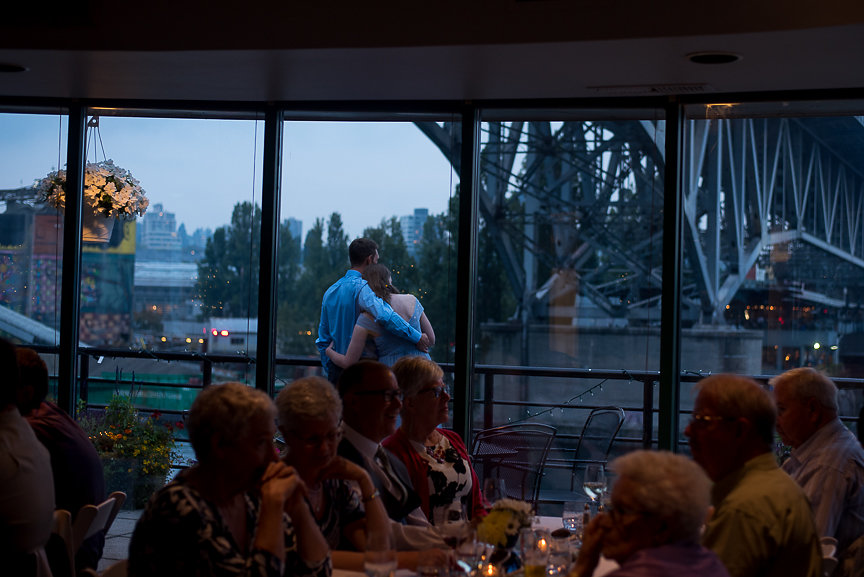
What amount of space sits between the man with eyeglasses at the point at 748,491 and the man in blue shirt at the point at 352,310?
132 inches

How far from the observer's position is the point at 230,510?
2.40 metres

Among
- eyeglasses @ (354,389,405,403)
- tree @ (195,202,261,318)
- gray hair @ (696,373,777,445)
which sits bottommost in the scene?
eyeglasses @ (354,389,405,403)

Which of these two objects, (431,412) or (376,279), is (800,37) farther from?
(376,279)

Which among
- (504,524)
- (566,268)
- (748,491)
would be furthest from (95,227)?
(748,491)

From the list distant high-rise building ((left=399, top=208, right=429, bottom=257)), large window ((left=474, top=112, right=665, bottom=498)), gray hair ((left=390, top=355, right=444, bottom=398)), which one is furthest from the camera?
distant high-rise building ((left=399, top=208, right=429, bottom=257))

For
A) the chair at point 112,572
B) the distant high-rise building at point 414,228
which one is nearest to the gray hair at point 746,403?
the chair at point 112,572

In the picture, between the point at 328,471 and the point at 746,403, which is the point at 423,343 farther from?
the point at 746,403

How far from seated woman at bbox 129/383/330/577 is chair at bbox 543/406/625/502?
3494 millimetres

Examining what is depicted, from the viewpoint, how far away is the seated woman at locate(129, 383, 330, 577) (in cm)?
223

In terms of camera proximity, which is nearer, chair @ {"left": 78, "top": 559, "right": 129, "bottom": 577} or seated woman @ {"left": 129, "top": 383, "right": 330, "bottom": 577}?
seated woman @ {"left": 129, "top": 383, "right": 330, "bottom": 577}

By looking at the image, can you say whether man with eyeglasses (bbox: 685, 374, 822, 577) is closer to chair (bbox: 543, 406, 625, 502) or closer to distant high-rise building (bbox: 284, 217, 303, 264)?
chair (bbox: 543, 406, 625, 502)

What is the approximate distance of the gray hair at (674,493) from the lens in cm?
207

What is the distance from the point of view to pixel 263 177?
6.08 m

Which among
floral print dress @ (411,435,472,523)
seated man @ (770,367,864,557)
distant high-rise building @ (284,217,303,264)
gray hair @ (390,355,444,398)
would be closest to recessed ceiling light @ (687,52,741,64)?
seated man @ (770,367,864,557)
